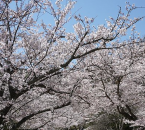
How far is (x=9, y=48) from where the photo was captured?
13.7 ft

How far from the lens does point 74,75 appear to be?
6.91m

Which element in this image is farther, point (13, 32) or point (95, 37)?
point (95, 37)

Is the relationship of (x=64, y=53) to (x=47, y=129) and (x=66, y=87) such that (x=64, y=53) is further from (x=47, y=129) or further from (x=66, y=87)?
(x=47, y=129)

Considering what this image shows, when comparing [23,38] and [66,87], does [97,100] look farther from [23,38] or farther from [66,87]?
[23,38]

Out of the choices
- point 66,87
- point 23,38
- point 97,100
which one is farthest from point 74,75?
point 23,38

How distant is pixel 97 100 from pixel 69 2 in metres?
4.74

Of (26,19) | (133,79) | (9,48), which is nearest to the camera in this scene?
(9,48)

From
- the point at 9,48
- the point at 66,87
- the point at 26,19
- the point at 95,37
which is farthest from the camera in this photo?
the point at 66,87

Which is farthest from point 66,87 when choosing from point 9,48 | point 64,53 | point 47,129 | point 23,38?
point 47,129

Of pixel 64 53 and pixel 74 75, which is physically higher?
pixel 64 53

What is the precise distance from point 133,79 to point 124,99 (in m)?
1.33

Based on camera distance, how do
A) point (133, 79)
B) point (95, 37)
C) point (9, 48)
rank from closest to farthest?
1. point (9, 48)
2. point (95, 37)
3. point (133, 79)

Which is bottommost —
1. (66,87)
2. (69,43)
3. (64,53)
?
(66,87)

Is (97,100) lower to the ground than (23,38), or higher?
lower
